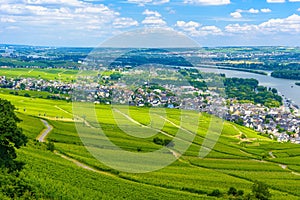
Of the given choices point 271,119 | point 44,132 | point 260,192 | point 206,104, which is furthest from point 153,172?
point 271,119

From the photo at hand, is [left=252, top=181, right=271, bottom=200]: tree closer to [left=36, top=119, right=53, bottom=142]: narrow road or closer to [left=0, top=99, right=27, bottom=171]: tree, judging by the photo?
[left=0, top=99, right=27, bottom=171]: tree

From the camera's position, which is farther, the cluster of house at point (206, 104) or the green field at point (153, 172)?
the cluster of house at point (206, 104)

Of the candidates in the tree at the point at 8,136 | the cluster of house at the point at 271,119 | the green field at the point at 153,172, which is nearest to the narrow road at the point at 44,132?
the green field at the point at 153,172

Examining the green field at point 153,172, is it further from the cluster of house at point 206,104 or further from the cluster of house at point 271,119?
the cluster of house at point 271,119

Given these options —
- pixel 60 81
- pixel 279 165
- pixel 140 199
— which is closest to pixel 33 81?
pixel 60 81

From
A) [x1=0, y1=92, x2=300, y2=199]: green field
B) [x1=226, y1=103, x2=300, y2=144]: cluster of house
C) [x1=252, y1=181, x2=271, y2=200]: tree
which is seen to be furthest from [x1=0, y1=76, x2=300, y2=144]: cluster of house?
[x1=252, y1=181, x2=271, y2=200]: tree

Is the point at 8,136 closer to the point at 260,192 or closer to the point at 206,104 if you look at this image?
the point at 260,192

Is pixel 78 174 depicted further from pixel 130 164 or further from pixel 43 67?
pixel 43 67
